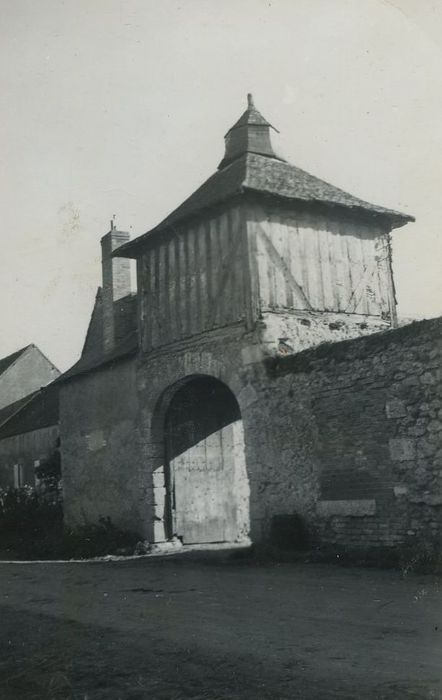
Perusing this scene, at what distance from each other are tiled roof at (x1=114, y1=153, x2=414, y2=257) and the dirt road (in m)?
6.75

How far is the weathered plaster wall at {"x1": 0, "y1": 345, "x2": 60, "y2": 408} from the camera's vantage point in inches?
1316

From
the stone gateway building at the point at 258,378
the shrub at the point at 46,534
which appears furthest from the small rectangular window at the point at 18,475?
the stone gateway building at the point at 258,378

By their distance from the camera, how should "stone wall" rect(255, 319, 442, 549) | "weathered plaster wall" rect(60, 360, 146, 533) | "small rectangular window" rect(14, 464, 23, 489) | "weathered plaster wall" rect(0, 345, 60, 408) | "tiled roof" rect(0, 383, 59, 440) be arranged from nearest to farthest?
1. "stone wall" rect(255, 319, 442, 549)
2. "weathered plaster wall" rect(60, 360, 146, 533)
3. "tiled roof" rect(0, 383, 59, 440)
4. "small rectangular window" rect(14, 464, 23, 489)
5. "weathered plaster wall" rect(0, 345, 60, 408)

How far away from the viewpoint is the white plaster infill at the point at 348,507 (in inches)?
373

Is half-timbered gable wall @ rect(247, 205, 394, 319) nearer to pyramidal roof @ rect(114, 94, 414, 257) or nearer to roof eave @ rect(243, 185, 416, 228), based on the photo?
roof eave @ rect(243, 185, 416, 228)

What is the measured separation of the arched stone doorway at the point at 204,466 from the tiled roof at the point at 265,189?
358 cm

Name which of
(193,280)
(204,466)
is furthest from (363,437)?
(204,466)

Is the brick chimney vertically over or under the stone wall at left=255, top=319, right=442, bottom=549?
over

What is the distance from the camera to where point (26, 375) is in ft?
112

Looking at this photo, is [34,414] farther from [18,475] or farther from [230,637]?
[230,637]

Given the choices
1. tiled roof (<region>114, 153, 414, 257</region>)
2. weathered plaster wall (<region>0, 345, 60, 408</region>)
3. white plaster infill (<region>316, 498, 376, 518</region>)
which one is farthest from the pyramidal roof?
weathered plaster wall (<region>0, 345, 60, 408</region>)

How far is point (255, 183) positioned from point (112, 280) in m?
5.75

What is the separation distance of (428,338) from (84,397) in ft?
33.9

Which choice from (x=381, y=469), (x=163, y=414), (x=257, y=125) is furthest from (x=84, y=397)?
(x=381, y=469)
